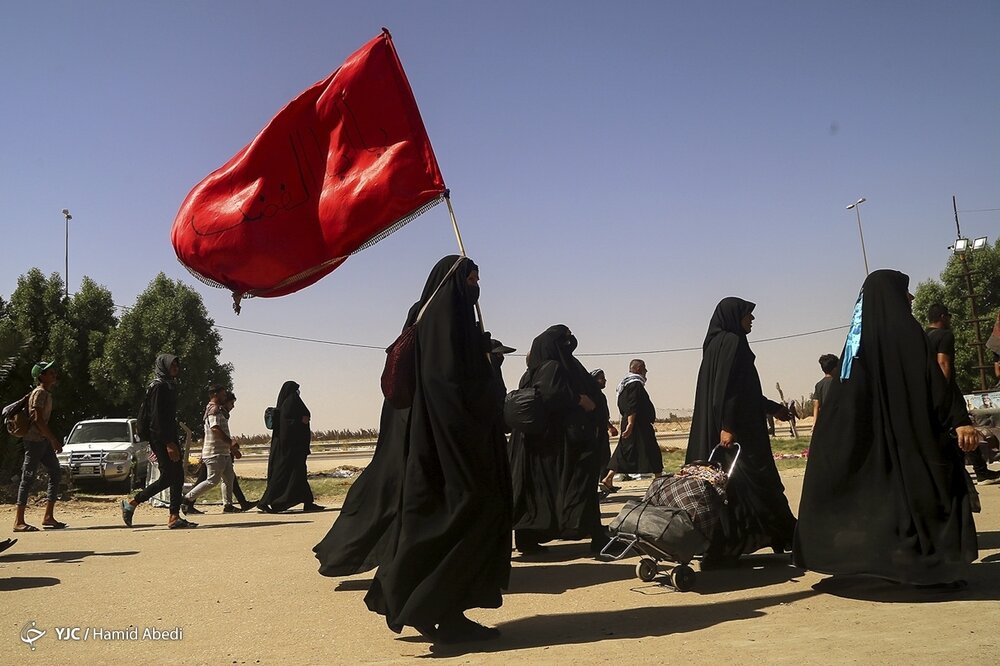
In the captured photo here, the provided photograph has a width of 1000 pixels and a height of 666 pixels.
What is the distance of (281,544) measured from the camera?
9125mm

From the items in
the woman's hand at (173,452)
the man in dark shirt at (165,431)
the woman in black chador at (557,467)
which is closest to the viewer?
the woman in black chador at (557,467)

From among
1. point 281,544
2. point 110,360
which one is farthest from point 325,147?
point 110,360

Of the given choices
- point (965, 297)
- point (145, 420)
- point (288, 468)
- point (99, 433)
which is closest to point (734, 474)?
point (145, 420)

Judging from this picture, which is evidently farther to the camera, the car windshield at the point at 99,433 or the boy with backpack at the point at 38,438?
the car windshield at the point at 99,433

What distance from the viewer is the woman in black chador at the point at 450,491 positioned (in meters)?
4.63

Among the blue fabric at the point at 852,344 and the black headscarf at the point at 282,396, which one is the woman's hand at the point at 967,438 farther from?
the black headscarf at the point at 282,396

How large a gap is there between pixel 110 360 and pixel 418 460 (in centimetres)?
3026

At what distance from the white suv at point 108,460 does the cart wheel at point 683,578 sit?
540 inches

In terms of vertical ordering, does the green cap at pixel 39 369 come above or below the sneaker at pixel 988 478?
above

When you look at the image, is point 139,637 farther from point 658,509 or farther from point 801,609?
point 801,609

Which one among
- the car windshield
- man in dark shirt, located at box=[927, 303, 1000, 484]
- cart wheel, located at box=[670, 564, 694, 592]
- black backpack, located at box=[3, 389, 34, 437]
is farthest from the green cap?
man in dark shirt, located at box=[927, 303, 1000, 484]

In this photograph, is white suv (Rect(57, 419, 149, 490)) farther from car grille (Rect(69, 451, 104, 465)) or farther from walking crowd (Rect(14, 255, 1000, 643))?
walking crowd (Rect(14, 255, 1000, 643))

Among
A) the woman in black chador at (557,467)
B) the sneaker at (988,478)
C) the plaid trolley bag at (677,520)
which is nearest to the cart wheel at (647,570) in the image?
the plaid trolley bag at (677,520)

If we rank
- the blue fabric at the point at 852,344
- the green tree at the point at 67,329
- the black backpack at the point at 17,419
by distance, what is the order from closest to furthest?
the blue fabric at the point at 852,344
the black backpack at the point at 17,419
the green tree at the point at 67,329
